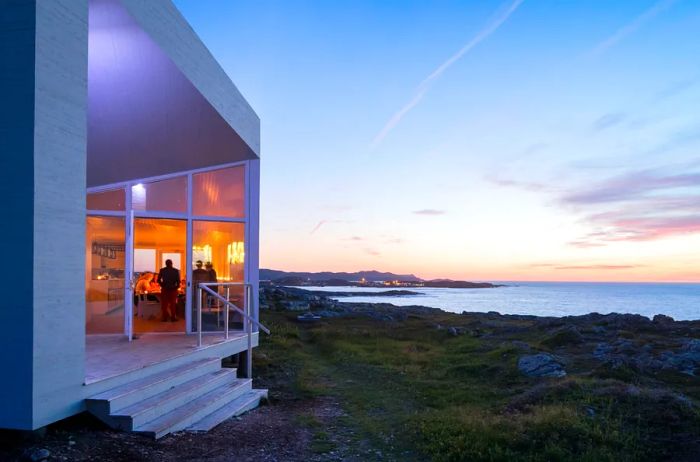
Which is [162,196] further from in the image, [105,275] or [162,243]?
[105,275]

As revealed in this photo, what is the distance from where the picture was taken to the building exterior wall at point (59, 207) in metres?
4.54

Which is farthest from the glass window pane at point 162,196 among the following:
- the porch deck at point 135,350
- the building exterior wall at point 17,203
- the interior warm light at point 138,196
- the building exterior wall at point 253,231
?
the building exterior wall at point 17,203

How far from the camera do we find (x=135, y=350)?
759 centimetres

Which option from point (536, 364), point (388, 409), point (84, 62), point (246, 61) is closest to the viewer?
point (84, 62)

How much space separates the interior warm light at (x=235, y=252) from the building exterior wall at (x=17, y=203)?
6161 mm

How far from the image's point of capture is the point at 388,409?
7949 millimetres

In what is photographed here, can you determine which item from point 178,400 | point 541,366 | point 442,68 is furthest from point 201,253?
point 442,68

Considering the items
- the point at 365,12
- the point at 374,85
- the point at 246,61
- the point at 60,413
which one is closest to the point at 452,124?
the point at 374,85

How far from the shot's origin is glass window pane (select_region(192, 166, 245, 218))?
10.2 m

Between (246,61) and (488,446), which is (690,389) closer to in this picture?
(488,446)

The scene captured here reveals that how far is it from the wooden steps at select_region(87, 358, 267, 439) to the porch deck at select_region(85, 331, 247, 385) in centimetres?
21

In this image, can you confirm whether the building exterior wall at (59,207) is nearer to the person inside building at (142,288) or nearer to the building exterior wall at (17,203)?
the building exterior wall at (17,203)

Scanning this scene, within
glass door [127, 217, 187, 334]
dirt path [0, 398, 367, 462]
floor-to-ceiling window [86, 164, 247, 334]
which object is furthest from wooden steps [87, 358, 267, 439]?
glass door [127, 217, 187, 334]

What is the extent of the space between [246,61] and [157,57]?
9.99 meters
